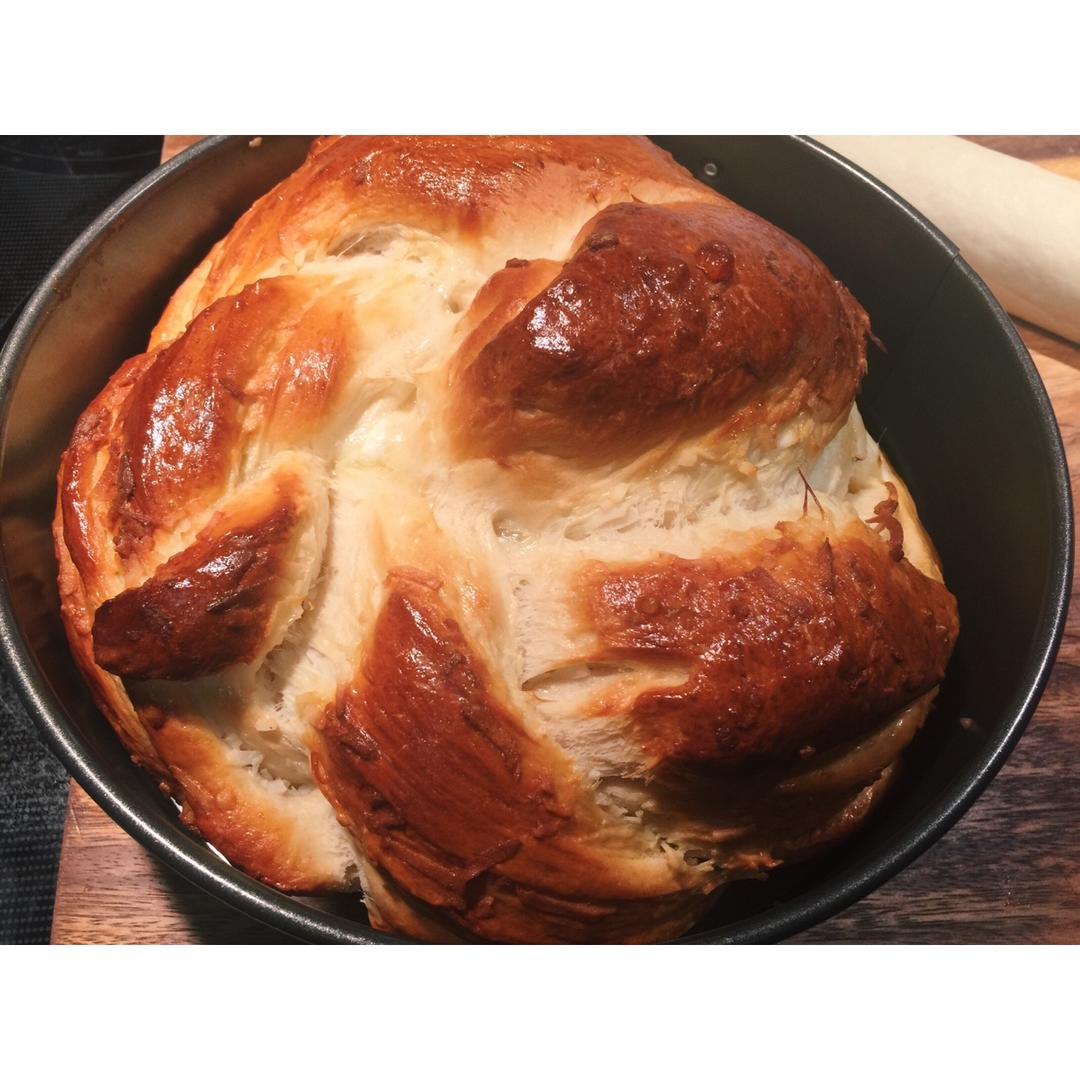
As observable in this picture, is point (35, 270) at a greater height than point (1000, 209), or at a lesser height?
lesser

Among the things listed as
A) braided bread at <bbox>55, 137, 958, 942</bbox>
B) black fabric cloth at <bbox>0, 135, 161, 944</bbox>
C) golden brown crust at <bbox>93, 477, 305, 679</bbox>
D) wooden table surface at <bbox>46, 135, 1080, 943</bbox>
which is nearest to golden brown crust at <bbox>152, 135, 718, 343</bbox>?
braided bread at <bbox>55, 137, 958, 942</bbox>

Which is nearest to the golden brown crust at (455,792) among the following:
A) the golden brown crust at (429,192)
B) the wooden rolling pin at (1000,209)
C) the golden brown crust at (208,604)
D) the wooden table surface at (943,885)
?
the golden brown crust at (208,604)

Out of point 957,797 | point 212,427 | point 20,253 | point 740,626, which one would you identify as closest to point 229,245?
point 212,427

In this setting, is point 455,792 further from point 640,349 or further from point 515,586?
point 640,349

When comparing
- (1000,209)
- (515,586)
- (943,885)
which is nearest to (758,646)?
(515,586)
